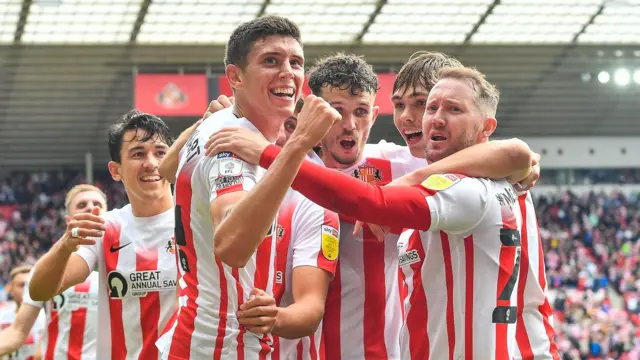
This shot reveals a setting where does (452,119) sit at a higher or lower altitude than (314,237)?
higher

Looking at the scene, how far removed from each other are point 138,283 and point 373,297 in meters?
1.58

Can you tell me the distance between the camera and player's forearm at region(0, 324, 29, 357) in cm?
736

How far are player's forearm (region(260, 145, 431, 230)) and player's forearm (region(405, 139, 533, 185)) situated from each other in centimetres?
25

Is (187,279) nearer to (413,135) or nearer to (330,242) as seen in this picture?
(330,242)

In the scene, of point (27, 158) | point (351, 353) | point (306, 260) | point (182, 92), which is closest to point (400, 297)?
point (351, 353)

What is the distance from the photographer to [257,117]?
→ 4.09 metres

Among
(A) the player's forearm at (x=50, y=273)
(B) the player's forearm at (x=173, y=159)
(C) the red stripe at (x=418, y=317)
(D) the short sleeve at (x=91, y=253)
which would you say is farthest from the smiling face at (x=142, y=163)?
(C) the red stripe at (x=418, y=317)

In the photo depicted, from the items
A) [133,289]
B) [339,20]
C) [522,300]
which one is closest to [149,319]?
[133,289]

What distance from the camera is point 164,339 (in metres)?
4.17

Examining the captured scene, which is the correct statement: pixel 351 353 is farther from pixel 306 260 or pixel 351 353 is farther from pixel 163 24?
pixel 163 24

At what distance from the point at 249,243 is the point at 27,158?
34826 millimetres

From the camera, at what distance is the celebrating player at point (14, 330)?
7398mm

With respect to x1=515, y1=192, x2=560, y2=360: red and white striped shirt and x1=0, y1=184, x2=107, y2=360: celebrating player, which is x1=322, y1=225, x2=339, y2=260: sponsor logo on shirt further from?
x1=0, y1=184, x2=107, y2=360: celebrating player

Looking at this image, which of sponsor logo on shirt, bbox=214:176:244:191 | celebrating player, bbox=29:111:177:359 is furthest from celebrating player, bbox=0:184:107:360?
sponsor logo on shirt, bbox=214:176:244:191
